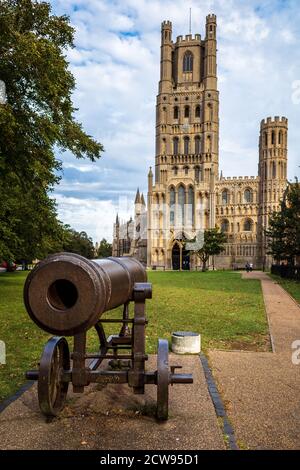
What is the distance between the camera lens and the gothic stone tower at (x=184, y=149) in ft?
257

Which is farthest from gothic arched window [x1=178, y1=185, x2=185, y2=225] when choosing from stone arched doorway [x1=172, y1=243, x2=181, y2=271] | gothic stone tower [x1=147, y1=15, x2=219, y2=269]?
stone arched doorway [x1=172, y1=243, x2=181, y2=271]

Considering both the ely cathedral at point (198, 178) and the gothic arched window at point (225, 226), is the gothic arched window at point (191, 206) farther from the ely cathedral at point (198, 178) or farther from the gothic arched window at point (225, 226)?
the gothic arched window at point (225, 226)

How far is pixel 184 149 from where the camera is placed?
83.1m

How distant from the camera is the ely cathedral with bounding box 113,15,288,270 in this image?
78.6 meters

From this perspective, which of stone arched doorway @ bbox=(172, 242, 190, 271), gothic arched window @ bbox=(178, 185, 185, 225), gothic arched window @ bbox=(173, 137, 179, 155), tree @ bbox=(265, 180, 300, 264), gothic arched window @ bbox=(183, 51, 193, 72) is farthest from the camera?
gothic arched window @ bbox=(183, 51, 193, 72)

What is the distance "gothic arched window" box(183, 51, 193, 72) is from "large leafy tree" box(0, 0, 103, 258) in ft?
241

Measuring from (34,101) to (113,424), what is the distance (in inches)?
567

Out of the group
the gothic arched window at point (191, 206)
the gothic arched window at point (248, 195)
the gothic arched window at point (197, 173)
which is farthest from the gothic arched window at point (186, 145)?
the gothic arched window at point (248, 195)

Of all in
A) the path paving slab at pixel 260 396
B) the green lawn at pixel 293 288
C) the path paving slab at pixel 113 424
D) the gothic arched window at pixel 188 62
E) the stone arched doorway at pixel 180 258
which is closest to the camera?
the path paving slab at pixel 113 424

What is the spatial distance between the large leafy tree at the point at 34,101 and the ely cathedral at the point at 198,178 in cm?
5711

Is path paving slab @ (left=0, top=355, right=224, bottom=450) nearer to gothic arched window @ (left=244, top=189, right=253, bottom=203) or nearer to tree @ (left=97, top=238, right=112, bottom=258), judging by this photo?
gothic arched window @ (left=244, top=189, right=253, bottom=203)

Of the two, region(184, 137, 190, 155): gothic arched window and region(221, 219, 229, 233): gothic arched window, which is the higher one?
region(184, 137, 190, 155): gothic arched window

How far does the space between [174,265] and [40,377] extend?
73.8m

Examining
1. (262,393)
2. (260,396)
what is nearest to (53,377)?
(260,396)
